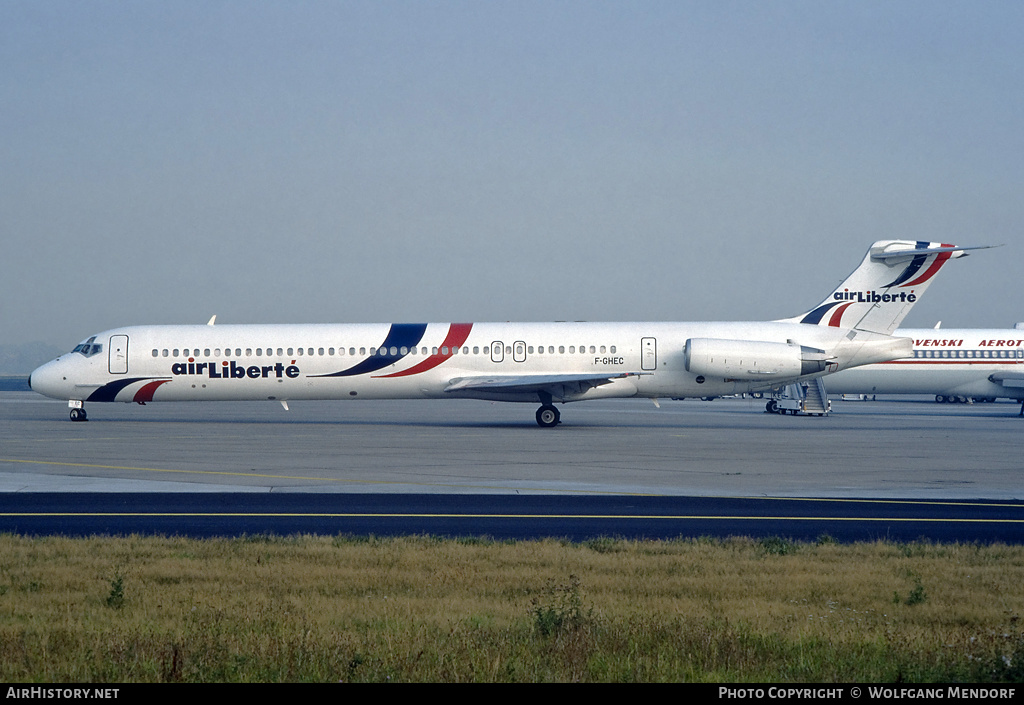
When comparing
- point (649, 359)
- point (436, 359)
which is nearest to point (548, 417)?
point (649, 359)

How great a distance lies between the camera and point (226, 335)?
34.7 metres

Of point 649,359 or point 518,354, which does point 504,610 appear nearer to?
point 518,354

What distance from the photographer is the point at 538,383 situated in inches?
1277

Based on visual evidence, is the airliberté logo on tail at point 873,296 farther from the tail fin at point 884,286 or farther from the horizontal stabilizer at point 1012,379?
the horizontal stabilizer at point 1012,379

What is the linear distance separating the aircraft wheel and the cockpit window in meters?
15.7

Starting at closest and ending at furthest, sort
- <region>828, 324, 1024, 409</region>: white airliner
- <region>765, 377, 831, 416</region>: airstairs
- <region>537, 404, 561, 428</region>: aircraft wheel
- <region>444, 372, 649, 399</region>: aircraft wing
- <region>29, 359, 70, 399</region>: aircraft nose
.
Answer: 1. <region>444, 372, 649, 399</region>: aircraft wing
2. <region>537, 404, 561, 428</region>: aircraft wheel
3. <region>29, 359, 70, 399</region>: aircraft nose
4. <region>765, 377, 831, 416</region>: airstairs
5. <region>828, 324, 1024, 409</region>: white airliner

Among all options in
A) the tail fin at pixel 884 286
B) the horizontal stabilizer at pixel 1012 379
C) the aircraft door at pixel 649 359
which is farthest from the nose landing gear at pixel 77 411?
the horizontal stabilizer at pixel 1012 379

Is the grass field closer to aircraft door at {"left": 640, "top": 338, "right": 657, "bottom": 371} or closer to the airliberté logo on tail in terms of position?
aircraft door at {"left": 640, "top": 338, "right": 657, "bottom": 371}

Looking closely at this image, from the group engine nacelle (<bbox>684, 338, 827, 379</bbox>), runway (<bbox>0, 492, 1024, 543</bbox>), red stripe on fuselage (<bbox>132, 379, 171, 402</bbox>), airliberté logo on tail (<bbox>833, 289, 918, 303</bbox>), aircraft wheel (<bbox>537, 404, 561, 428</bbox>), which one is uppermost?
airliberté logo on tail (<bbox>833, 289, 918, 303</bbox>)

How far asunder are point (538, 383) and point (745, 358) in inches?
274

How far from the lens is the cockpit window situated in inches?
1377

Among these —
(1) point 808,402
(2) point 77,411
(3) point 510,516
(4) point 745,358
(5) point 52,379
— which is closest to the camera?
(3) point 510,516

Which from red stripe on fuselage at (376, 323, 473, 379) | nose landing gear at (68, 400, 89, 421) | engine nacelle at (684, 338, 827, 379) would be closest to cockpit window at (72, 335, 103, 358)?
nose landing gear at (68, 400, 89, 421)

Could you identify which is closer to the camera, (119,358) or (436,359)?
(436,359)
